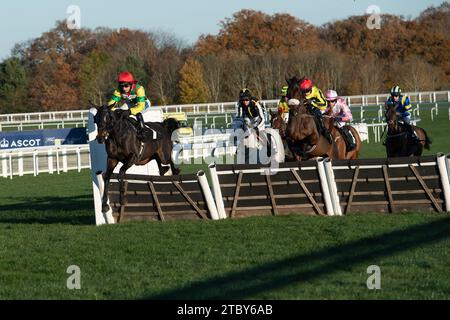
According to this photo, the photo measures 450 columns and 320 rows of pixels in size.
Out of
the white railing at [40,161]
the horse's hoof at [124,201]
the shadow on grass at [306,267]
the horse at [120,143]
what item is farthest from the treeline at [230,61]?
the shadow on grass at [306,267]

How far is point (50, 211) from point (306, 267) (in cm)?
815

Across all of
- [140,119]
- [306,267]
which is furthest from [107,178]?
[306,267]

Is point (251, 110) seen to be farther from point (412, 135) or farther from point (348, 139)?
point (412, 135)

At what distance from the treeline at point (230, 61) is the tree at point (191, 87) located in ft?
0.19

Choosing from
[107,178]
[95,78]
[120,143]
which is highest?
[95,78]

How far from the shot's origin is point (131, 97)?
48.1ft

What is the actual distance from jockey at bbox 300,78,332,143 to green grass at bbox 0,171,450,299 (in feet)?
8.62

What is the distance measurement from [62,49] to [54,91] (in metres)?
6.97

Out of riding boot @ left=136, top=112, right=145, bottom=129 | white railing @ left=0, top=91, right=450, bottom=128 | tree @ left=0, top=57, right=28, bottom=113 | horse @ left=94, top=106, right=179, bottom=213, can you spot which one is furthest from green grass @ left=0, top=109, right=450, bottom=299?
tree @ left=0, top=57, right=28, bottom=113

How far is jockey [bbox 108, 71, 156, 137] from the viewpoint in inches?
564

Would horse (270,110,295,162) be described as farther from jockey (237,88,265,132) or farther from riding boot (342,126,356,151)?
riding boot (342,126,356,151)

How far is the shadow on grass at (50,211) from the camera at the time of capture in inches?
563

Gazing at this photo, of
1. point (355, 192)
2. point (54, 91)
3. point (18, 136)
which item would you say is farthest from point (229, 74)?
point (355, 192)
